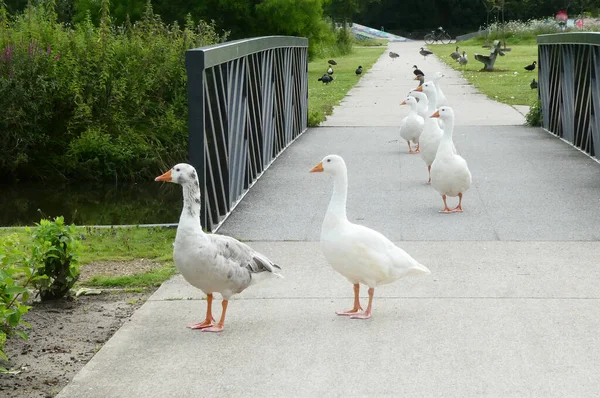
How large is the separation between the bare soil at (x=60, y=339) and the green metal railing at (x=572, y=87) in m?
8.19

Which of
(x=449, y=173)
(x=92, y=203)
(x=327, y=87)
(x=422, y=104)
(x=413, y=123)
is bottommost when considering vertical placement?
(x=327, y=87)

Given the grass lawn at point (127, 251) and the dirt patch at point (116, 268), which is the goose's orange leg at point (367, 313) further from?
the dirt patch at point (116, 268)

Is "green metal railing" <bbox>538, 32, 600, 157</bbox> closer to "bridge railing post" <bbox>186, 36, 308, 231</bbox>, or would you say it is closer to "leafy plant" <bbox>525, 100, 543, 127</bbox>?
"leafy plant" <bbox>525, 100, 543, 127</bbox>

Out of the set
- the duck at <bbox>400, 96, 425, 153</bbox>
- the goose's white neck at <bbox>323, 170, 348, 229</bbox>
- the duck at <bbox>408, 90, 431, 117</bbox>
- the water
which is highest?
the goose's white neck at <bbox>323, 170, 348, 229</bbox>

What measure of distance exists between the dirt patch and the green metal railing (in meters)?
7.29

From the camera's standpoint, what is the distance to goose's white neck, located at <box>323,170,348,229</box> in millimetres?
6434

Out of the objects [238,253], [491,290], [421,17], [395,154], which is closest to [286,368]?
[238,253]

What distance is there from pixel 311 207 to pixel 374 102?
45.2 ft

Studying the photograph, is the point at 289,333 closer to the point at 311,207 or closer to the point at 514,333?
the point at 514,333

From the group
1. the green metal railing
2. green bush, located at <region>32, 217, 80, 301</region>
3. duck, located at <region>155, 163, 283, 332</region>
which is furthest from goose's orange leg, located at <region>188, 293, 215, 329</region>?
the green metal railing

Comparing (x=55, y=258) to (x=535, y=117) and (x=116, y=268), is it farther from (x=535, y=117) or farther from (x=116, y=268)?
(x=535, y=117)

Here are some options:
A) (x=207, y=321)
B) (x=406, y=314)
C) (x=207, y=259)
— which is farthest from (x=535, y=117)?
(x=207, y=259)

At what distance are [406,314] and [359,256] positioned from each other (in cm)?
55

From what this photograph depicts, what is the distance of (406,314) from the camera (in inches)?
254
